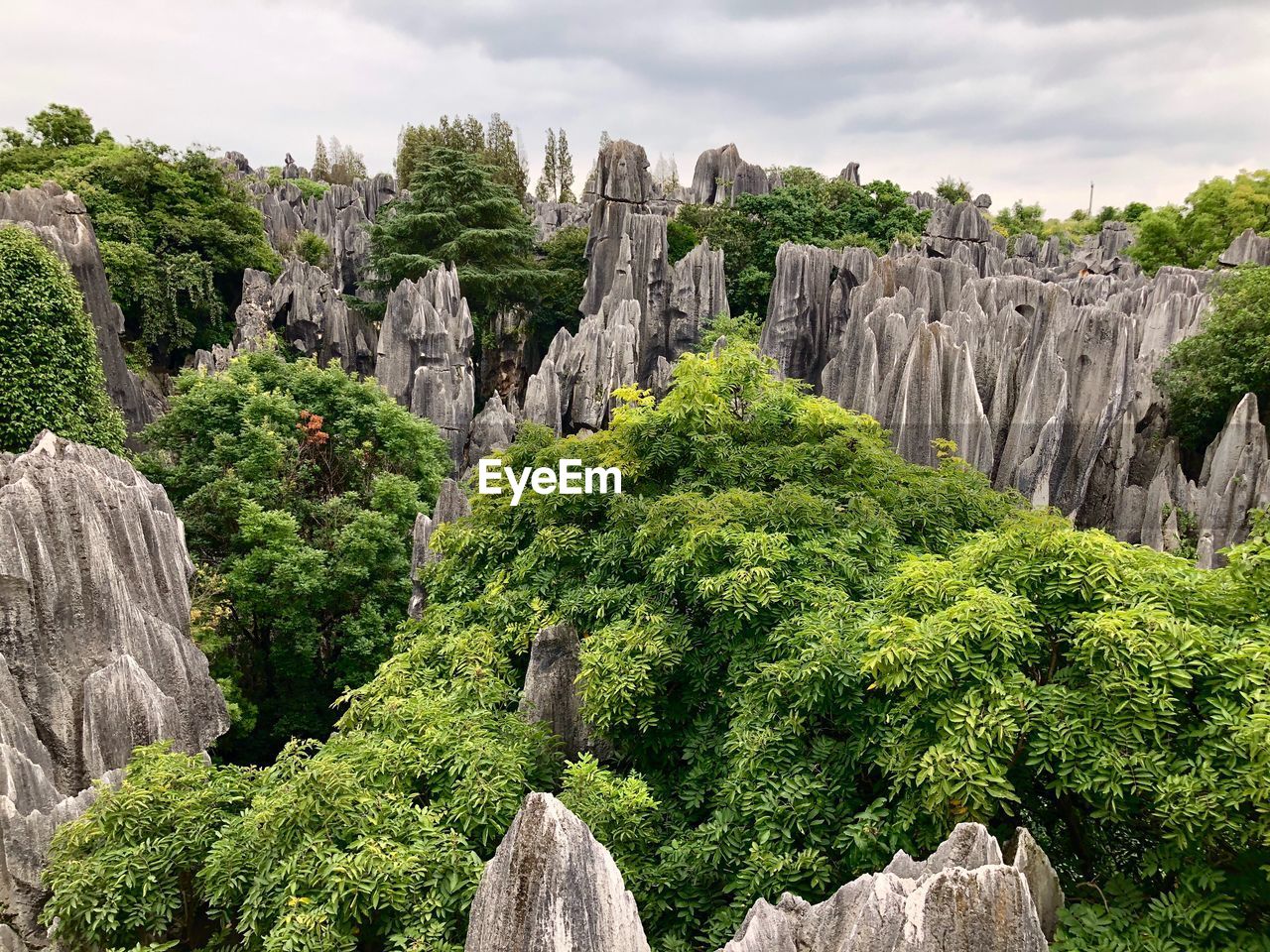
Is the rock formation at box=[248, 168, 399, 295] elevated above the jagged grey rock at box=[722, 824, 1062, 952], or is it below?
above

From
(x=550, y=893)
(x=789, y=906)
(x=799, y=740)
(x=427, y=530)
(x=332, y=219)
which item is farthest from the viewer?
(x=332, y=219)

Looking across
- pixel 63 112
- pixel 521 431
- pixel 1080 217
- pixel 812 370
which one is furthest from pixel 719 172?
pixel 1080 217

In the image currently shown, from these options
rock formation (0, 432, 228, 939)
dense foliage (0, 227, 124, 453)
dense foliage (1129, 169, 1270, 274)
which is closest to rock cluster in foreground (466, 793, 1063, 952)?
rock formation (0, 432, 228, 939)

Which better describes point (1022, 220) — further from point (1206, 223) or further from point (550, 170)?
point (550, 170)

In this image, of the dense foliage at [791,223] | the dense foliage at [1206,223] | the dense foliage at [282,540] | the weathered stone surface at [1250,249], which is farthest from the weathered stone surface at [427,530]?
the dense foliage at [1206,223]

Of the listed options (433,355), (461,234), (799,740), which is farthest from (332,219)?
(799,740)

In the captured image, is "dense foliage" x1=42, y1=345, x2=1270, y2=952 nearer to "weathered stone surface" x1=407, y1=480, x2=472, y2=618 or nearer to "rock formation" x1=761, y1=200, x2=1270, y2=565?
"weathered stone surface" x1=407, y1=480, x2=472, y2=618

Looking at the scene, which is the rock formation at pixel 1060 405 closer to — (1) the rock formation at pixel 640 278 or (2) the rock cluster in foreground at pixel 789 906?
(1) the rock formation at pixel 640 278
